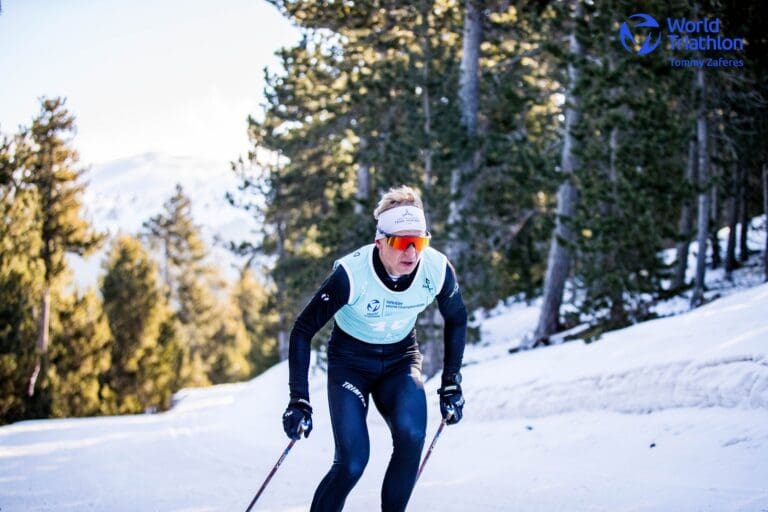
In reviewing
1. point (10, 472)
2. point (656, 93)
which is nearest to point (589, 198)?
point (656, 93)

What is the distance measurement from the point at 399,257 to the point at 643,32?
12675mm

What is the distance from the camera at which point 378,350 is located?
483 centimetres

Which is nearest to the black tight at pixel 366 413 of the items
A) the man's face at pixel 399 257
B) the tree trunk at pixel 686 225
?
the man's face at pixel 399 257

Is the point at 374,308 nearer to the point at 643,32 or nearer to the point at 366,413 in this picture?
the point at 366,413

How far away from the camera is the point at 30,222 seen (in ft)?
74.8

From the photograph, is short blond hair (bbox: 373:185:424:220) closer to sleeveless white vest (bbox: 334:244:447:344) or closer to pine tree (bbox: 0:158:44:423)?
sleeveless white vest (bbox: 334:244:447:344)

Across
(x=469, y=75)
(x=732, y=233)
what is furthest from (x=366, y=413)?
(x=732, y=233)

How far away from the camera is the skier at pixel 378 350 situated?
4473 millimetres

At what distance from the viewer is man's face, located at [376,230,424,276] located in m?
4.63

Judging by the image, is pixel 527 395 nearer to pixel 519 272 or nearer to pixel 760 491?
pixel 760 491

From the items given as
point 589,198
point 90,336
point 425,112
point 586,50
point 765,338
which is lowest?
point 90,336

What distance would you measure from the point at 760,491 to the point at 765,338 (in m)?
2.92

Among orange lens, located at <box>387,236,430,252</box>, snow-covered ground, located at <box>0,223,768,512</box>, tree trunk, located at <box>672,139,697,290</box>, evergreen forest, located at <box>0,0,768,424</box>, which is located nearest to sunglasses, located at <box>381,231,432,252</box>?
orange lens, located at <box>387,236,430,252</box>

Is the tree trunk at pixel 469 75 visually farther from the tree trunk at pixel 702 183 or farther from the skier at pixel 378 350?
the skier at pixel 378 350
